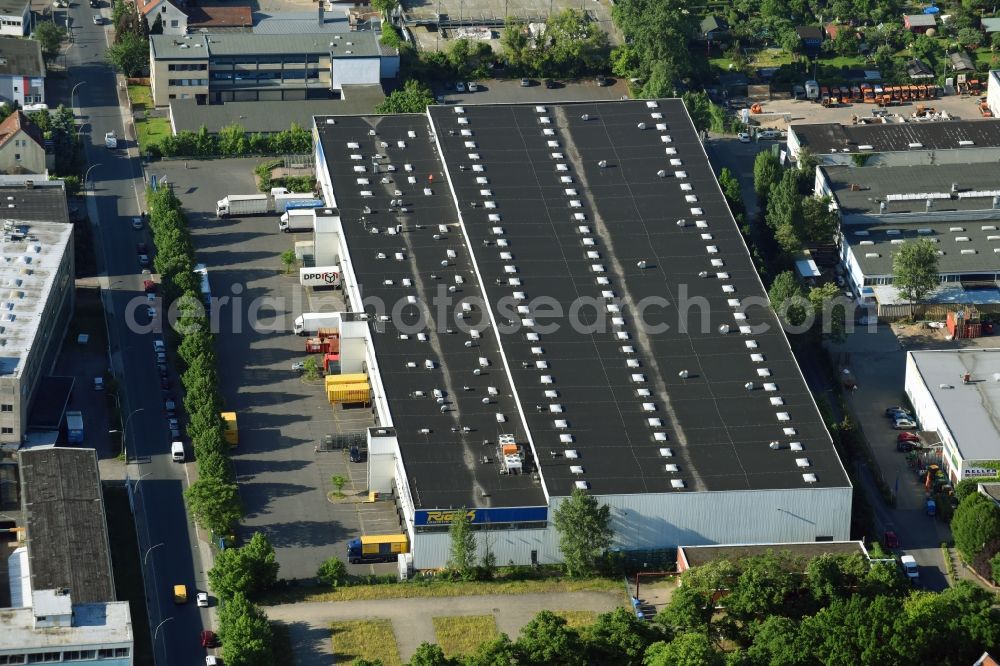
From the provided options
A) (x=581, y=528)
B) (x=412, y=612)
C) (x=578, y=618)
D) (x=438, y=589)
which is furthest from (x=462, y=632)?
(x=581, y=528)

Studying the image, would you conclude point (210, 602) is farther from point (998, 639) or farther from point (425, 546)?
point (998, 639)

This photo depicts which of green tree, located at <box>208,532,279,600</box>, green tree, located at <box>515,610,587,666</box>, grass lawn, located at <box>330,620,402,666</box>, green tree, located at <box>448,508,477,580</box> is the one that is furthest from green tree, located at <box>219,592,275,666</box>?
green tree, located at <box>515,610,587,666</box>

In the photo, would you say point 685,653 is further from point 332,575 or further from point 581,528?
point 332,575

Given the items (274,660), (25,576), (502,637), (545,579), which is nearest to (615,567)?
(545,579)

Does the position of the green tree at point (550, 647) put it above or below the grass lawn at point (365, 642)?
below

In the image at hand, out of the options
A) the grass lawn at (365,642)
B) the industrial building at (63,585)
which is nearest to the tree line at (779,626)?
the grass lawn at (365,642)

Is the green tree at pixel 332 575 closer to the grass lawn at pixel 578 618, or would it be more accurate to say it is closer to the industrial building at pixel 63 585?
the industrial building at pixel 63 585
